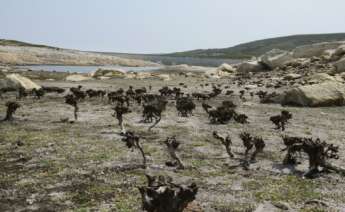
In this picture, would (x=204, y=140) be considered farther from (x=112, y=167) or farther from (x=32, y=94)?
(x=32, y=94)

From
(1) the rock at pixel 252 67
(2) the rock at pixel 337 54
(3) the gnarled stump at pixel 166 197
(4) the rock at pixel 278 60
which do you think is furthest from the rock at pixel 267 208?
(1) the rock at pixel 252 67

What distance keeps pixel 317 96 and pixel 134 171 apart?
2570 cm

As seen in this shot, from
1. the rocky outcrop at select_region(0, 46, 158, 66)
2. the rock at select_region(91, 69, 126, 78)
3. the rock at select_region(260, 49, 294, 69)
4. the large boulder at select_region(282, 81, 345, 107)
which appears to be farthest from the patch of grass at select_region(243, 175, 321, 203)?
the rocky outcrop at select_region(0, 46, 158, 66)

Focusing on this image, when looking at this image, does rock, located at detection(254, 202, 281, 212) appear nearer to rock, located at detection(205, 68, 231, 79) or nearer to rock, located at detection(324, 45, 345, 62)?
rock, located at detection(324, 45, 345, 62)

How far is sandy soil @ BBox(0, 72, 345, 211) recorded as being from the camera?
1403cm

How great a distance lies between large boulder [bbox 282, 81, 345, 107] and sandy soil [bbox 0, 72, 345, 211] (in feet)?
29.2

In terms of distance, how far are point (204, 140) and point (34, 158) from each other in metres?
8.24

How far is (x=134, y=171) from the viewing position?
56.1 ft

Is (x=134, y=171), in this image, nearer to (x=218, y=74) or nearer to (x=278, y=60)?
(x=218, y=74)

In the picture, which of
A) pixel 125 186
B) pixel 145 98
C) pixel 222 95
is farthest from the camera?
pixel 222 95

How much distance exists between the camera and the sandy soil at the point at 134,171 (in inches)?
552

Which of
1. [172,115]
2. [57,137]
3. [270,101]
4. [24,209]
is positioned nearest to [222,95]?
[270,101]

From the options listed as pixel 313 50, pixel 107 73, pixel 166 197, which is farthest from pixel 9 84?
pixel 313 50

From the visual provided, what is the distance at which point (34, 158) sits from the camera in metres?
19.0
